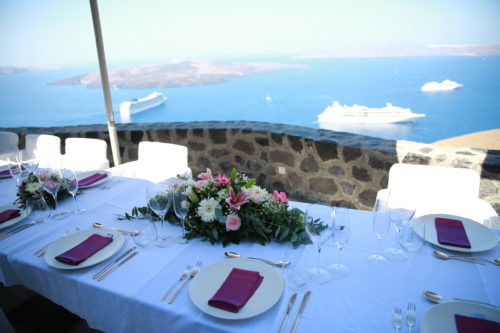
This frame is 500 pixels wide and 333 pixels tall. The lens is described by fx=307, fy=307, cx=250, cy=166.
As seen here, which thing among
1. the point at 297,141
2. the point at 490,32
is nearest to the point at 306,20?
the point at 490,32

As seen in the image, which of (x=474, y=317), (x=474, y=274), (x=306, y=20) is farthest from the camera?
(x=306, y=20)

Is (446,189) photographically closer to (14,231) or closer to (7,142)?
(14,231)

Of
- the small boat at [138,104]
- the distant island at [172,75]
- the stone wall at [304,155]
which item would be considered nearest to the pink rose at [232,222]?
the stone wall at [304,155]

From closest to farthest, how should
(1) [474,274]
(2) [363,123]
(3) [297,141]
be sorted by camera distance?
(1) [474,274] < (3) [297,141] < (2) [363,123]

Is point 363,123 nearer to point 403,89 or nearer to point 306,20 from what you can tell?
point 403,89

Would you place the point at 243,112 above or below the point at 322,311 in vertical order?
below

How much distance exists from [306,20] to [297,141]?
25.7 metres

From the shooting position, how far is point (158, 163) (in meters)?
2.29

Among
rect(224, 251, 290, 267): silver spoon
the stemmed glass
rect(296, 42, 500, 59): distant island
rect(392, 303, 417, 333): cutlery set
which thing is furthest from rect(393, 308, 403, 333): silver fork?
rect(296, 42, 500, 59): distant island

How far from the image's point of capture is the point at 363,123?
11.8 m

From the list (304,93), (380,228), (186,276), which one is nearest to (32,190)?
(186,276)

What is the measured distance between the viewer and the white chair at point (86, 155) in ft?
8.24

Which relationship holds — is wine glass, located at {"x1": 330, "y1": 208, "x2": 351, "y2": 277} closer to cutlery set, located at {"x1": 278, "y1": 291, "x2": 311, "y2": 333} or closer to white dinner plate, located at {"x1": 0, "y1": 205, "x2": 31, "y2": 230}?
cutlery set, located at {"x1": 278, "y1": 291, "x2": 311, "y2": 333}

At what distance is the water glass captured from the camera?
1.33 metres
